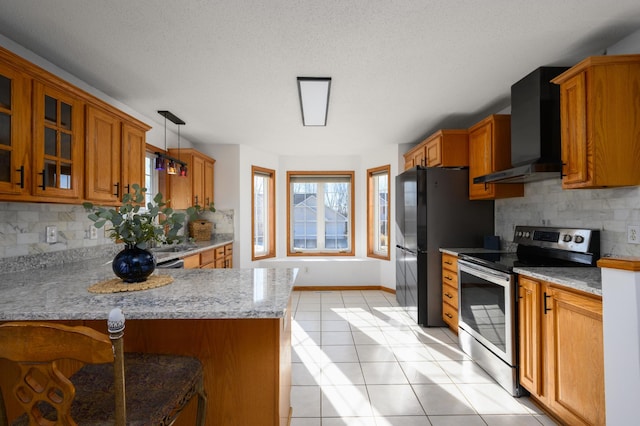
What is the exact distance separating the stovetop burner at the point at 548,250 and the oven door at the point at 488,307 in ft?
0.29

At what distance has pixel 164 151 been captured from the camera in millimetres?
3906

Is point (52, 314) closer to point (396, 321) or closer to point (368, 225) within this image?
point (396, 321)

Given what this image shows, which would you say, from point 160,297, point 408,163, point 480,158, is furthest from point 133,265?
point 408,163

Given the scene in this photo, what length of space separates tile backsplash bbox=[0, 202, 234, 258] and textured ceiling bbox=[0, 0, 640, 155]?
107cm

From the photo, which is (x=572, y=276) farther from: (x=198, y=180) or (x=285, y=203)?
(x=285, y=203)

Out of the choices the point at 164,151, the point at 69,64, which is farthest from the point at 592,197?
the point at 164,151

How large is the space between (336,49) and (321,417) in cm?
238

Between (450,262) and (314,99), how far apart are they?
2.12 m

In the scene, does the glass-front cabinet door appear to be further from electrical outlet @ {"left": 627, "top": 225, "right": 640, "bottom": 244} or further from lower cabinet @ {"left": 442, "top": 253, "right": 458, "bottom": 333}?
electrical outlet @ {"left": 627, "top": 225, "right": 640, "bottom": 244}

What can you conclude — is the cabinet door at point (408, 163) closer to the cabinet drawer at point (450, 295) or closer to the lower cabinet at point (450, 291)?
the lower cabinet at point (450, 291)

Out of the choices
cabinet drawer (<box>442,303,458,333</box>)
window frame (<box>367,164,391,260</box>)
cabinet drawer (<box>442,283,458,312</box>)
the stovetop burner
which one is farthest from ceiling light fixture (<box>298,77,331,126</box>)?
cabinet drawer (<box>442,303,458,333</box>)

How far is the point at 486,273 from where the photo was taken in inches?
95.5

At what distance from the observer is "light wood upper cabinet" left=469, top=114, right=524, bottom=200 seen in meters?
2.93

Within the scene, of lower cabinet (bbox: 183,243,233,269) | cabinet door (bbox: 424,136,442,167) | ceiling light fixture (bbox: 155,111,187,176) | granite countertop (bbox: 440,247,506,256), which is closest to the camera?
granite countertop (bbox: 440,247,506,256)
